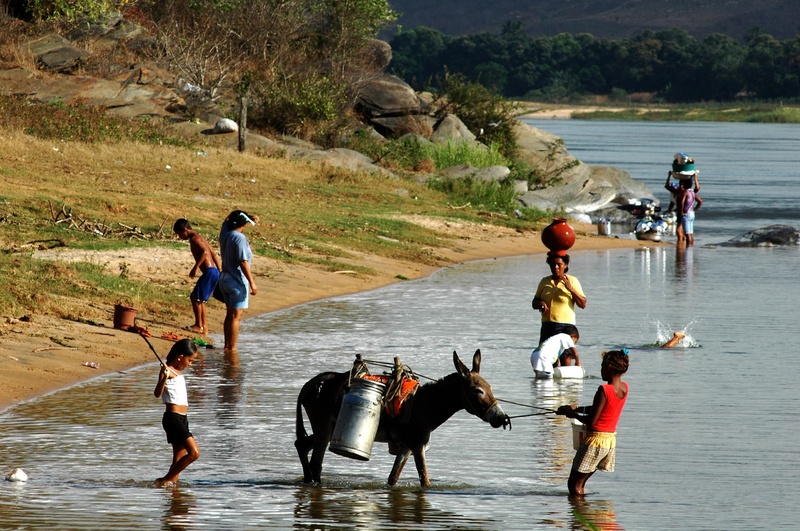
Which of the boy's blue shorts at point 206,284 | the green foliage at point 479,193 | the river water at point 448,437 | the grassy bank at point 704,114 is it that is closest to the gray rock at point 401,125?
the green foliage at point 479,193

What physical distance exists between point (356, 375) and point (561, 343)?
202 inches

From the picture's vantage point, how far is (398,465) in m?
9.13

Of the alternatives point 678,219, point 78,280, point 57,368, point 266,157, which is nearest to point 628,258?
point 678,219

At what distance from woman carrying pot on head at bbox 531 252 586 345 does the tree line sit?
15183 centimetres

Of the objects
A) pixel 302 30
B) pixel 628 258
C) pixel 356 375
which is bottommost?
pixel 628 258

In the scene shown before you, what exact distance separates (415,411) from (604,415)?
1.29 metres

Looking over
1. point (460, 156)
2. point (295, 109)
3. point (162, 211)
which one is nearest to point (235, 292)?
point (162, 211)

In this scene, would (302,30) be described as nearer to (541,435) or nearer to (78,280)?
(78,280)

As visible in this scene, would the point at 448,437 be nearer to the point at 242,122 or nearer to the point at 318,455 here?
the point at 318,455

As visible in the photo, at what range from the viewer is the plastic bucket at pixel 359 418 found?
28.0 ft

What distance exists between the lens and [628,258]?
96.6 feet

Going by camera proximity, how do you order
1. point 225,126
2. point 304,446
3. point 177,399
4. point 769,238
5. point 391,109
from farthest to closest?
point 391,109 → point 225,126 → point 769,238 → point 304,446 → point 177,399

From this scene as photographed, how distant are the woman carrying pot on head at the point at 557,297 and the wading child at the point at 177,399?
471cm

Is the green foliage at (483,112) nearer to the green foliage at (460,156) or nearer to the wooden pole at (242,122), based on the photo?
the green foliage at (460,156)
